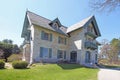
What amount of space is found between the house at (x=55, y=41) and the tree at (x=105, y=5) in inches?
548

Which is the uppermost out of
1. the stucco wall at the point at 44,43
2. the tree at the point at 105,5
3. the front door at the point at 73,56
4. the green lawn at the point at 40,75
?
the tree at the point at 105,5

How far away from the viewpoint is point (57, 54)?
25469 mm

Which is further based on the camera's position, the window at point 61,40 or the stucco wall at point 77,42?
the window at point 61,40

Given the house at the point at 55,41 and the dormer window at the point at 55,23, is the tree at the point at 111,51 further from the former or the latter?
the dormer window at the point at 55,23

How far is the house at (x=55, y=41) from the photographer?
71.7 feet

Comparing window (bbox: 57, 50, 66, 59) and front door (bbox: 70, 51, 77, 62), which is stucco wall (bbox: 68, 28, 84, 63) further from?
window (bbox: 57, 50, 66, 59)

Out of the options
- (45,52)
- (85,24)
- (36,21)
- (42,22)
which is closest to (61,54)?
(45,52)

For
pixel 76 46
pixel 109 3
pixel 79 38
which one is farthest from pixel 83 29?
pixel 109 3

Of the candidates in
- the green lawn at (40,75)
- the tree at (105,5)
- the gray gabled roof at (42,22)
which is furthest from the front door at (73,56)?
the tree at (105,5)

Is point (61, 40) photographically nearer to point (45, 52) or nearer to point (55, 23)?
point (55, 23)

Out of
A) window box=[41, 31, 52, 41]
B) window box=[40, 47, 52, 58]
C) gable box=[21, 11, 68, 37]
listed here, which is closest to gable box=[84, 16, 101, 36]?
gable box=[21, 11, 68, 37]

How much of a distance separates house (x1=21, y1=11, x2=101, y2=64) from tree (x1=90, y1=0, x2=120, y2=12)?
1393cm

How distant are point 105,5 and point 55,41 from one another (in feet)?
57.9

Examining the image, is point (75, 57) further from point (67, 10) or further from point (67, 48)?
point (67, 10)
